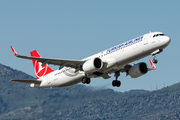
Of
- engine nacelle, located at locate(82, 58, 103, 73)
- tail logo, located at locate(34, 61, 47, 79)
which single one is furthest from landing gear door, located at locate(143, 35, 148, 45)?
tail logo, located at locate(34, 61, 47, 79)

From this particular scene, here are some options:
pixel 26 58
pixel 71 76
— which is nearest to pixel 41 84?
pixel 71 76

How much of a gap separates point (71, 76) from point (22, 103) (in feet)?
105

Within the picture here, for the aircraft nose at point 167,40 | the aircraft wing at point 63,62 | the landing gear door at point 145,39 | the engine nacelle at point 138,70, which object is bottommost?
the engine nacelle at point 138,70

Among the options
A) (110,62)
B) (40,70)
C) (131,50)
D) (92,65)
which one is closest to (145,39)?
(131,50)

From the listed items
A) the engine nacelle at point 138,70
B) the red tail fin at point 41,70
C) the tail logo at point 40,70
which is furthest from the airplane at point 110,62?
the tail logo at point 40,70

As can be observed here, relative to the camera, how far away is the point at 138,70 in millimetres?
55938

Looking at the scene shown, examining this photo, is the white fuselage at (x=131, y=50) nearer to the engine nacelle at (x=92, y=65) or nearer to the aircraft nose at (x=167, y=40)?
the aircraft nose at (x=167, y=40)

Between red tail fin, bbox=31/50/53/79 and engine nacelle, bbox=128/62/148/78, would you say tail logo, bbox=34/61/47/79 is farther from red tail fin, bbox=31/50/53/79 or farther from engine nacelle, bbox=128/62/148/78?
engine nacelle, bbox=128/62/148/78

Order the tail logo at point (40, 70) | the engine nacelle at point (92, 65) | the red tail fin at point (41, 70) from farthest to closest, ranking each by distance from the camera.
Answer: the tail logo at point (40, 70) < the red tail fin at point (41, 70) < the engine nacelle at point (92, 65)

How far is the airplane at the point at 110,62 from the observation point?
48250 millimetres

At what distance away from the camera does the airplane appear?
158 ft

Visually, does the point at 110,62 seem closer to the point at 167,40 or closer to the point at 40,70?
the point at 167,40

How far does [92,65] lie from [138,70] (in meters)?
9.45

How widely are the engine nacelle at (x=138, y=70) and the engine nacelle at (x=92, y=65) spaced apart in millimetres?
7744
